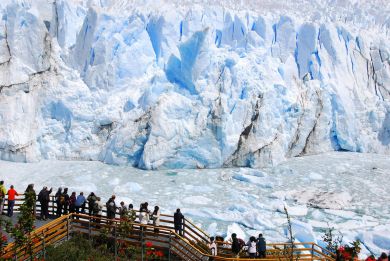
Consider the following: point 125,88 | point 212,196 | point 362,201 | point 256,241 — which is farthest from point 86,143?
point 256,241

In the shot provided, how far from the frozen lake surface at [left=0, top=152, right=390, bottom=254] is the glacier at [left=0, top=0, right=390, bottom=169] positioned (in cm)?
110

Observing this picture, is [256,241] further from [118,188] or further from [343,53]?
[343,53]

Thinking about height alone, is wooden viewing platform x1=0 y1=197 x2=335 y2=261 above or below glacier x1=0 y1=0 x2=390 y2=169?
below

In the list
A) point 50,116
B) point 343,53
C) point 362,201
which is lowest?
point 362,201

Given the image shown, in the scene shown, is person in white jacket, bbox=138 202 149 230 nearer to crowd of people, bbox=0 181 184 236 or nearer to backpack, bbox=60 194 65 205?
crowd of people, bbox=0 181 184 236

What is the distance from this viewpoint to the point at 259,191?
1530cm

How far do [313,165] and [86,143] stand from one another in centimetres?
945

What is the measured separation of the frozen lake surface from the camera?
1220cm

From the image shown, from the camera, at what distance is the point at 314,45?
22.2 m

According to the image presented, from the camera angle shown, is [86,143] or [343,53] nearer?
[86,143]

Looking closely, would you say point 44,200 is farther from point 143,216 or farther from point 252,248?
point 252,248

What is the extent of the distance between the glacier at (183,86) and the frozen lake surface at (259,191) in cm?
110

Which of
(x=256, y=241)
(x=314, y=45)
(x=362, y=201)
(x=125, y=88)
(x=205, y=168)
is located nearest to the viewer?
(x=256, y=241)

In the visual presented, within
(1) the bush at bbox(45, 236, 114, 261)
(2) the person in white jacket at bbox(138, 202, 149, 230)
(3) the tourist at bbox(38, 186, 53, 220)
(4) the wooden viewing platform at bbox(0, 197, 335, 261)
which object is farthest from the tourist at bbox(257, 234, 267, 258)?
(3) the tourist at bbox(38, 186, 53, 220)
